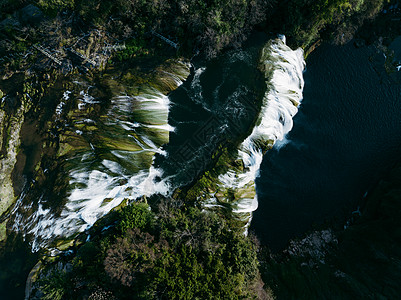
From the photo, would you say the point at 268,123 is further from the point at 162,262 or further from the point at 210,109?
the point at 162,262

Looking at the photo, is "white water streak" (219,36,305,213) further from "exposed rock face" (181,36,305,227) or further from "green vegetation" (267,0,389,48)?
"green vegetation" (267,0,389,48)

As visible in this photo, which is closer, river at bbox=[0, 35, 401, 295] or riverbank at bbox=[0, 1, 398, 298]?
riverbank at bbox=[0, 1, 398, 298]

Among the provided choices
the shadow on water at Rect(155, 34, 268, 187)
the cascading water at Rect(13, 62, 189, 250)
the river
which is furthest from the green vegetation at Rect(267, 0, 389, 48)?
the cascading water at Rect(13, 62, 189, 250)

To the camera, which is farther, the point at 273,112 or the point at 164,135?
the point at 164,135

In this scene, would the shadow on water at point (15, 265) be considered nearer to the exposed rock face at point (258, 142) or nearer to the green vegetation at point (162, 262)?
the green vegetation at point (162, 262)

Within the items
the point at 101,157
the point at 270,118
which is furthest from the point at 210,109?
the point at 101,157
